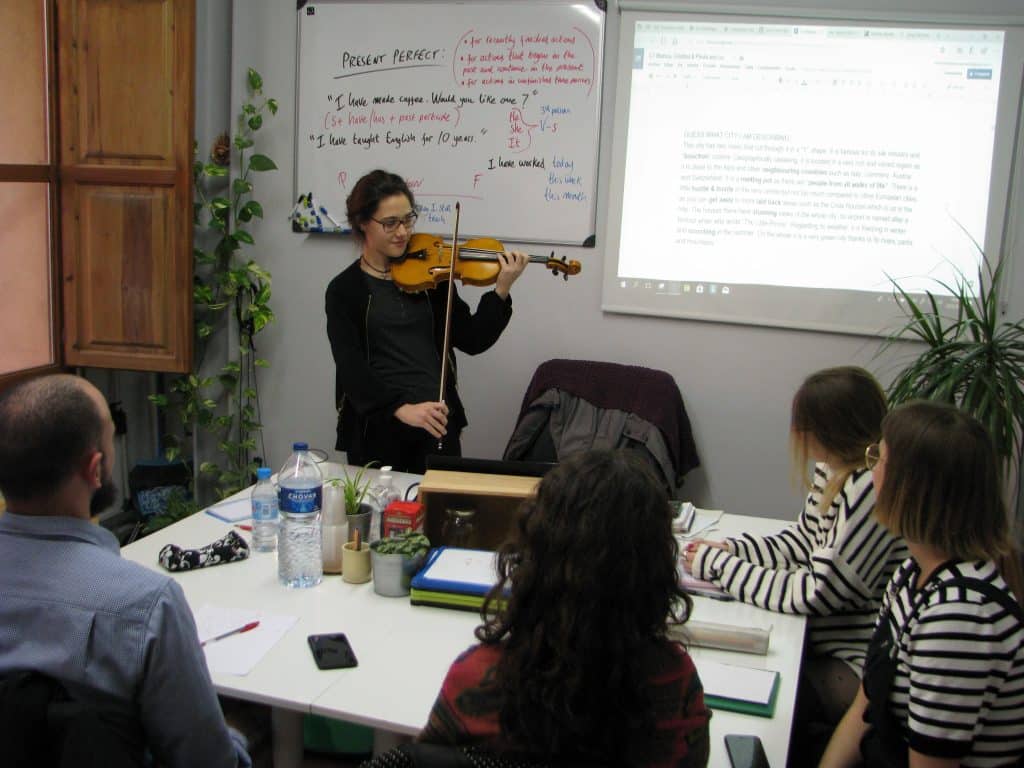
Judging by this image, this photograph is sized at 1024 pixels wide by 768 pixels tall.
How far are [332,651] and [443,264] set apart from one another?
1425mm

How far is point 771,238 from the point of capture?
3.29 meters

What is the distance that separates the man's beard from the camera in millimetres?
1279

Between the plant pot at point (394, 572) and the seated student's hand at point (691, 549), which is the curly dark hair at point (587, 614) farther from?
the seated student's hand at point (691, 549)

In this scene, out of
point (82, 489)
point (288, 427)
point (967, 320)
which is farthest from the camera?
point (288, 427)

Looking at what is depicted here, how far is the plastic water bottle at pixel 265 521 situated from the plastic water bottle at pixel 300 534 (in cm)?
15

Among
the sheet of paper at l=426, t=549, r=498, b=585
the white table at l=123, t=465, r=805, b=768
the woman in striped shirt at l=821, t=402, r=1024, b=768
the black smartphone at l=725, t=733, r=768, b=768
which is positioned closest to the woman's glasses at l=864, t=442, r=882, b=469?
the woman in striped shirt at l=821, t=402, r=1024, b=768

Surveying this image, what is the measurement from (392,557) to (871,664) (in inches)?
34.5

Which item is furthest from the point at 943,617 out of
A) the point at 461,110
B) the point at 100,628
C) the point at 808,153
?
the point at 461,110

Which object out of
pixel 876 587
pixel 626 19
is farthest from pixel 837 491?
pixel 626 19

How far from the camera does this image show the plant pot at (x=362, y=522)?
1.98 meters

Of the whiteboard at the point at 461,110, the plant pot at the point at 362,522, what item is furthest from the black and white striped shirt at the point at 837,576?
the whiteboard at the point at 461,110

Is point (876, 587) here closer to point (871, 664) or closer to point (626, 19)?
point (871, 664)

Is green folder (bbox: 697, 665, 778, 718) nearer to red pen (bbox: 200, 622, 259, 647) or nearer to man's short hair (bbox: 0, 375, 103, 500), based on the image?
red pen (bbox: 200, 622, 259, 647)

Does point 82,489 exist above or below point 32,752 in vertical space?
above
